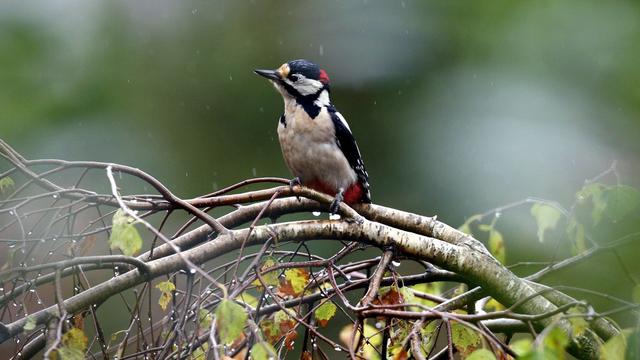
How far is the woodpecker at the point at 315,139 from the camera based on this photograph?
3260mm

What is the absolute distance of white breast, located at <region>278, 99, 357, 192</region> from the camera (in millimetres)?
3254

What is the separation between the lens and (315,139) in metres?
3.28

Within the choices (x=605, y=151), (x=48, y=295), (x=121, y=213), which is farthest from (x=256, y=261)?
(x=605, y=151)

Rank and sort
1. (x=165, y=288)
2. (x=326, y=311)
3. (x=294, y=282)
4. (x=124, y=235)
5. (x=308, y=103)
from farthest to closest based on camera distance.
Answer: (x=308, y=103) < (x=326, y=311) < (x=294, y=282) < (x=165, y=288) < (x=124, y=235)

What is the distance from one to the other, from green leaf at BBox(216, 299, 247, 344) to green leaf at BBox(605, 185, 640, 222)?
4.34 feet

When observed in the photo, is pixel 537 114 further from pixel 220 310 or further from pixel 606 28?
pixel 220 310

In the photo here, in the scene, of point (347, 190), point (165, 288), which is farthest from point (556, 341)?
point (347, 190)

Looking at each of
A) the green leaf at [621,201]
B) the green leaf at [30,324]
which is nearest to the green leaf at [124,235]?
the green leaf at [30,324]

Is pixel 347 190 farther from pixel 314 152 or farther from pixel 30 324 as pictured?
pixel 30 324

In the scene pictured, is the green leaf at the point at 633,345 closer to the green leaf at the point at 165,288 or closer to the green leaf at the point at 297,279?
the green leaf at the point at 297,279

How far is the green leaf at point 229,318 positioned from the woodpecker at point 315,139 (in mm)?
1552

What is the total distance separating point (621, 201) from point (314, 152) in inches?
44.7

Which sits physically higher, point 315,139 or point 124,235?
point 315,139

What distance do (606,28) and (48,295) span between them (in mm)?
3505
